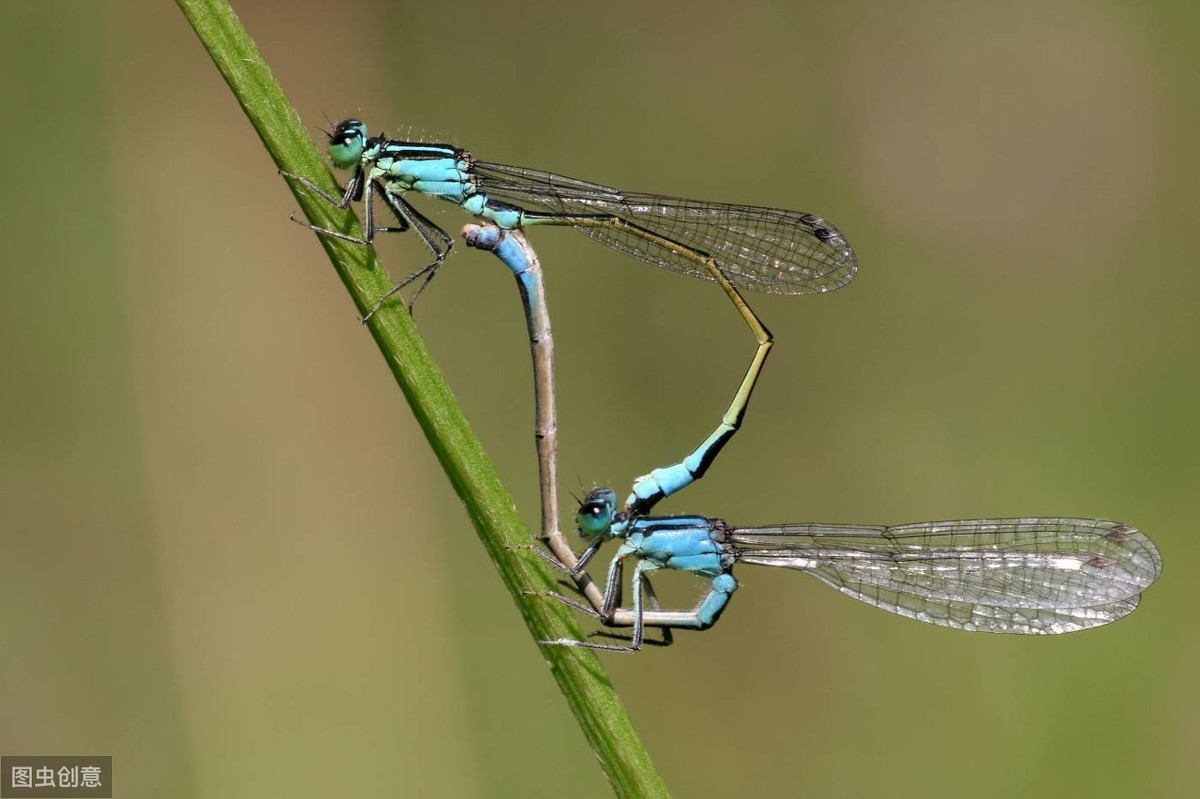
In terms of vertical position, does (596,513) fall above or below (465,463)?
above

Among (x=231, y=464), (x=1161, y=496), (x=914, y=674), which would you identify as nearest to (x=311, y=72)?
(x=231, y=464)

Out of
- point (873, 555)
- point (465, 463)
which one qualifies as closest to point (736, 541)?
point (873, 555)

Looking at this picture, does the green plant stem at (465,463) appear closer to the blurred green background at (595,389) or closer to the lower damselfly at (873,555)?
the lower damselfly at (873,555)

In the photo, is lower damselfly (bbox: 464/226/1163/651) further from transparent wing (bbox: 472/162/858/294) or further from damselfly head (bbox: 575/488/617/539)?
transparent wing (bbox: 472/162/858/294)

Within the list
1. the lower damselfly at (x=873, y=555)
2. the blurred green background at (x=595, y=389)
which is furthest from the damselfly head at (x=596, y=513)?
the blurred green background at (x=595, y=389)

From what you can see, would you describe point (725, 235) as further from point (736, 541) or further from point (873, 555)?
point (873, 555)

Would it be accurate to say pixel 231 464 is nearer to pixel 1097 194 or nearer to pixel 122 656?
pixel 122 656
